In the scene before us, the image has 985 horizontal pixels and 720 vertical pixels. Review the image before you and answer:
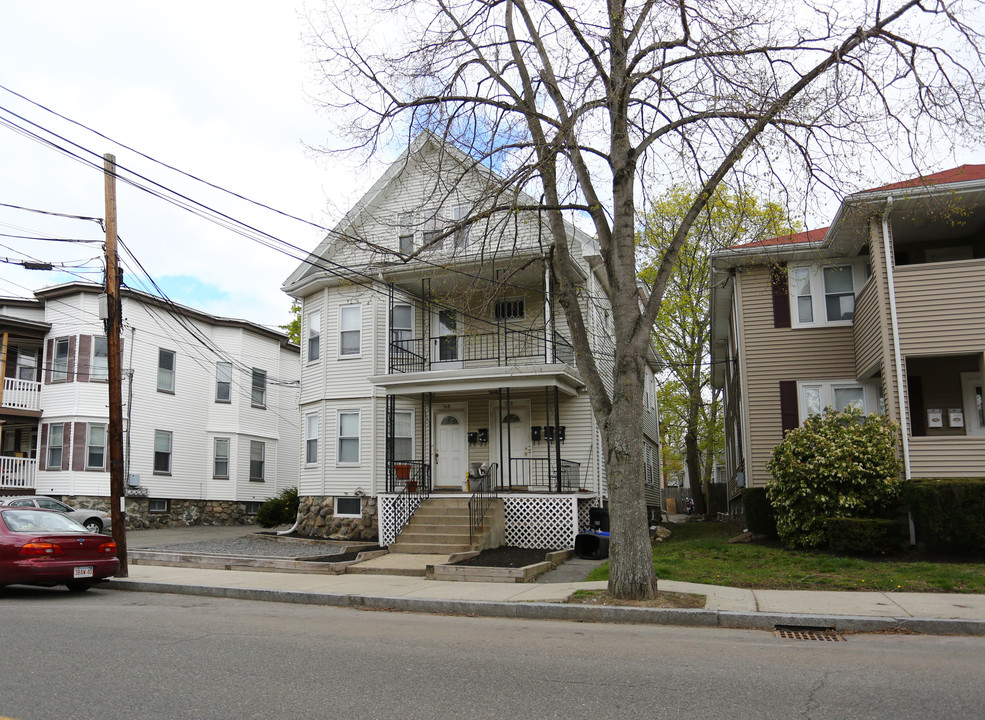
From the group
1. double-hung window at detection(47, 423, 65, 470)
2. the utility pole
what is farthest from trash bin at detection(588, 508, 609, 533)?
double-hung window at detection(47, 423, 65, 470)

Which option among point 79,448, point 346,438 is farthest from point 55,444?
point 346,438

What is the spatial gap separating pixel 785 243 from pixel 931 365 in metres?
4.14

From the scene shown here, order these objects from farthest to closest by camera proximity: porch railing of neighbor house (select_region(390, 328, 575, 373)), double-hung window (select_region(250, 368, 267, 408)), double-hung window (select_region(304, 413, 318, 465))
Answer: double-hung window (select_region(250, 368, 267, 408)) → double-hung window (select_region(304, 413, 318, 465)) → porch railing of neighbor house (select_region(390, 328, 575, 373))

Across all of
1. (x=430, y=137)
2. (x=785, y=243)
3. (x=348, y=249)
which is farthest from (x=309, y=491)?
(x=785, y=243)

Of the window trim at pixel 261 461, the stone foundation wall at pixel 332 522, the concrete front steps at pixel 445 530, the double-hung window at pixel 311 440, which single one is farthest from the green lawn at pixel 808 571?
the window trim at pixel 261 461

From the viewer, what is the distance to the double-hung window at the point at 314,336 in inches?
896

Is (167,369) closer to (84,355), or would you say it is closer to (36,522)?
(84,355)

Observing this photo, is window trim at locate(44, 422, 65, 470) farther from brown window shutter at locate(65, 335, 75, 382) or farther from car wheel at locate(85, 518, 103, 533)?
car wheel at locate(85, 518, 103, 533)

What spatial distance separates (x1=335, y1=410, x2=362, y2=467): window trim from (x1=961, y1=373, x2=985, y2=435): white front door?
1444 centimetres

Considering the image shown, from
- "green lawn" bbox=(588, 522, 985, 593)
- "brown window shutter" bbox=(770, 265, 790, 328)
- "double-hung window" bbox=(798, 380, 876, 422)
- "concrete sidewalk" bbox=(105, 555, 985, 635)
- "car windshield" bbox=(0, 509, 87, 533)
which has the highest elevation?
"brown window shutter" bbox=(770, 265, 790, 328)

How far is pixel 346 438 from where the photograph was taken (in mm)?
21656

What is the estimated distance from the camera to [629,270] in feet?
37.4

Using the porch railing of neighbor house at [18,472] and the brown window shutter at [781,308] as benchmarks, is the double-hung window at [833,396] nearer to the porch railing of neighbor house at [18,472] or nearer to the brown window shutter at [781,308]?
the brown window shutter at [781,308]

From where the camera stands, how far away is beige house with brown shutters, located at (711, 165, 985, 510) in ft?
49.6
